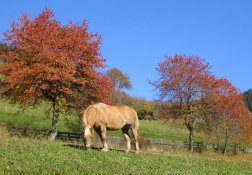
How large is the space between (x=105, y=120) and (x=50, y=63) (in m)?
11.6

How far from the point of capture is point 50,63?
32.9m

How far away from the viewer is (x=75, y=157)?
17.4 metres

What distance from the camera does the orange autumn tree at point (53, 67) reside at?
3241cm

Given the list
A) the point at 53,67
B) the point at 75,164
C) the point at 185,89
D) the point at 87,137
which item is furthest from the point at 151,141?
the point at 75,164

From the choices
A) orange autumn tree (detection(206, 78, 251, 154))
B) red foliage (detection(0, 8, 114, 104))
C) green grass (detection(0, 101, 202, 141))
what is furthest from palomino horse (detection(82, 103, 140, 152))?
orange autumn tree (detection(206, 78, 251, 154))

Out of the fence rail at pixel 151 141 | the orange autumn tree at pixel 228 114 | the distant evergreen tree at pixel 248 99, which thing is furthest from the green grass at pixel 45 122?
the distant evergreen tree at pixel 248 99

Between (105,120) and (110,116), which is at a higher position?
(110,116)

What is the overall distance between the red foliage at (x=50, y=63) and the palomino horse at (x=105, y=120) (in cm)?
936

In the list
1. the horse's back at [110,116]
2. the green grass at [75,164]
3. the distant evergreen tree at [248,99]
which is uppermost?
the distant evergreen tree at [248,99]

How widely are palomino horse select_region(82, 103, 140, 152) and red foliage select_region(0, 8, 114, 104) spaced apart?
369 inches

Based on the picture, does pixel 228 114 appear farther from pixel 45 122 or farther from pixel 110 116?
pixel 110 116

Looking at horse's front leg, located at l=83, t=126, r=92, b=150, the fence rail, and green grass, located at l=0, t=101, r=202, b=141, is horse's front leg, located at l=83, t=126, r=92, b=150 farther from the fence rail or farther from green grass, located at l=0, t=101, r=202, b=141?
green grass, located at l=0, t=101, r=202, b=141

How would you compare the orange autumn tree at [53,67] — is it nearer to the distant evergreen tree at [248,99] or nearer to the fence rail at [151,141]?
the fence rail at [151,141]

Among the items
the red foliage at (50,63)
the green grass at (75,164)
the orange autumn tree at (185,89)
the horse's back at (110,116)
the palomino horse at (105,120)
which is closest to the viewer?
the green grass at (75,164)
